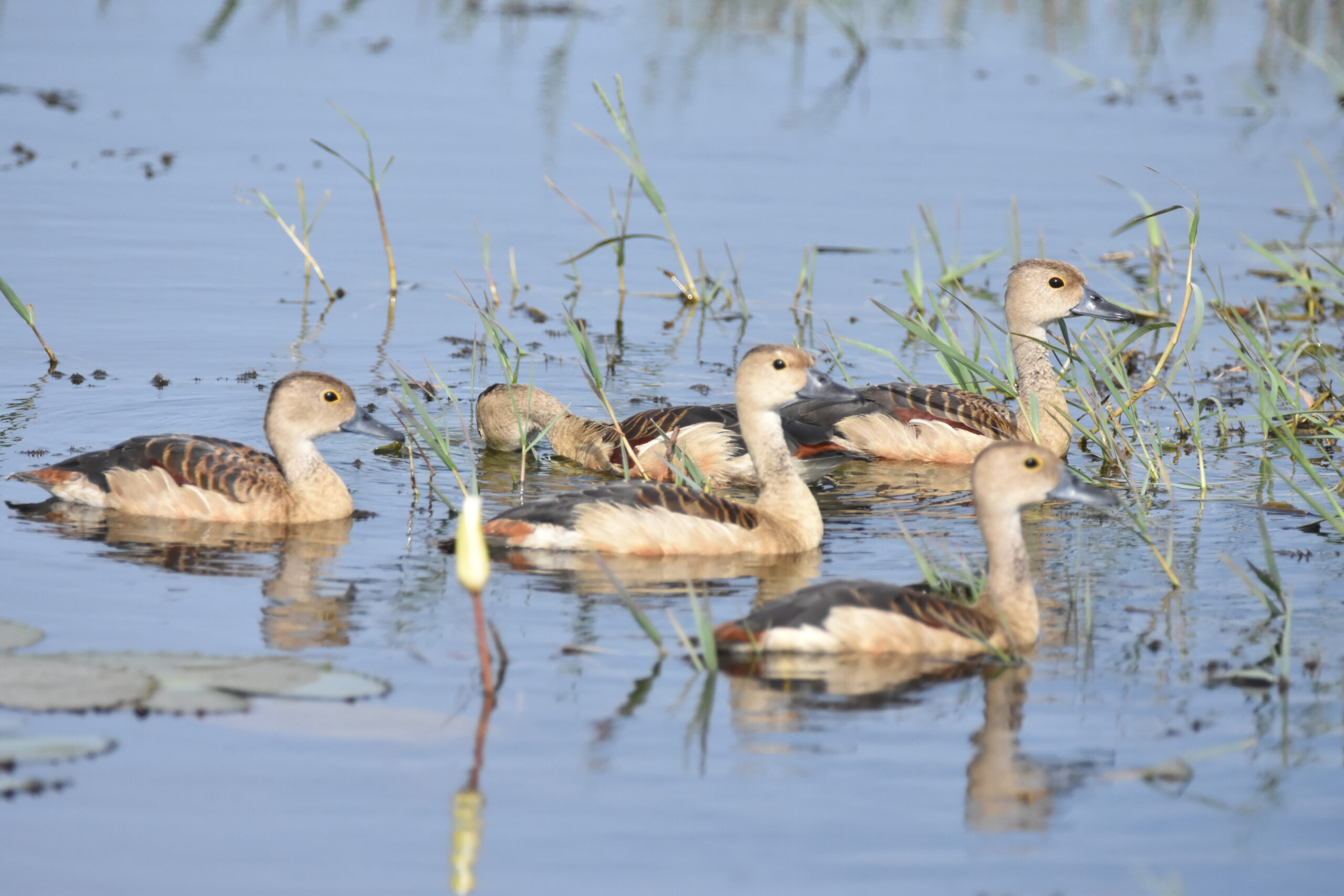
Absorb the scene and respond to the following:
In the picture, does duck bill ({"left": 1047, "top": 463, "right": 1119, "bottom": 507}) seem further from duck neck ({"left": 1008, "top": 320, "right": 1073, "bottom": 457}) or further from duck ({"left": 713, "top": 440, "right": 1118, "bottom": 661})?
duck neck ({"left": 1008, "top": 320, "right": 1073, "bottom": 457})

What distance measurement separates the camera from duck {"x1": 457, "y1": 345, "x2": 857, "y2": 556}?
8.34 meters

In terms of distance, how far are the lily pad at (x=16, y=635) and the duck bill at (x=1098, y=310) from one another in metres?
7.04

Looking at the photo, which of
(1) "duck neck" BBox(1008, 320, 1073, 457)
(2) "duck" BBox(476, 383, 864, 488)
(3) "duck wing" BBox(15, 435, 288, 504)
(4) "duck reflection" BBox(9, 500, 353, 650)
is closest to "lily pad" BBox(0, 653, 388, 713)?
(4) "duck reflection" BBox(9, 500, 353, 650)

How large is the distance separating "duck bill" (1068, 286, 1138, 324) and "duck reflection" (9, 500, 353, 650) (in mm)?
5064

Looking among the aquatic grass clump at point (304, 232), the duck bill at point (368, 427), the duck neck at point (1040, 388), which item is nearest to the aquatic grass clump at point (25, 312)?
the aquatic grass clump at point (304, 232)

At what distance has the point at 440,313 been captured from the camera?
1360cm

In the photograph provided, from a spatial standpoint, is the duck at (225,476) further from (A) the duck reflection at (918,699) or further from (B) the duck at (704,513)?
(A) the duck reflection at (918,699)

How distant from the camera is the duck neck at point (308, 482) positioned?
355 inches

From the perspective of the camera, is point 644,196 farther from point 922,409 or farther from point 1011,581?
point 1011,581

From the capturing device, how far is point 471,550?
221 inches

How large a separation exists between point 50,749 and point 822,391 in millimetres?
4714

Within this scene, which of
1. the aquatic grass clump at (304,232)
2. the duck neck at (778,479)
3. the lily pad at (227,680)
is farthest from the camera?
the aquatic grass clump at (304,232)

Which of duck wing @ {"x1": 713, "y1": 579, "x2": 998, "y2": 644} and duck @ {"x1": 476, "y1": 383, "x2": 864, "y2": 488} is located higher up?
duck @ {"x1": 476, "y1": 383, "x2": 864, "y2": 488}

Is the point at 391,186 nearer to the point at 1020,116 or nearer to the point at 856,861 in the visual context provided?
the point at 1020,116
